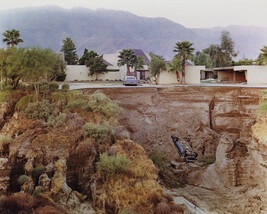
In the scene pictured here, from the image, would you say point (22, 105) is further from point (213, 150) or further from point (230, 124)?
point (230, 124)

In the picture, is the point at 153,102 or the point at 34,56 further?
the point at 153,102

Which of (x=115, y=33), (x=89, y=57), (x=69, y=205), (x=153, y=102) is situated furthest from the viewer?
(x=115, y=33)

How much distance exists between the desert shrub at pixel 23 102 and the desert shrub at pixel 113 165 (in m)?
6.82

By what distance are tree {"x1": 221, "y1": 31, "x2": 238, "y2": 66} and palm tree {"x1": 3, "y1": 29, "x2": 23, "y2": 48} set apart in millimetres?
34403

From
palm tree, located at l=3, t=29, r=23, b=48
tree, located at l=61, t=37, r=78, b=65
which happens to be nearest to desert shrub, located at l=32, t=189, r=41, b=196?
palm tree, located at l=3, t=29, r=23, b=48

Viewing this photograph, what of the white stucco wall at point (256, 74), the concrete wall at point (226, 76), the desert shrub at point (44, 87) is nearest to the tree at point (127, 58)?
the concrete wall at point (226, 76)

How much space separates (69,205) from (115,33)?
79254mm

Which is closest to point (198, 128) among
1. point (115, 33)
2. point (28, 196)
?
point (28, 196)

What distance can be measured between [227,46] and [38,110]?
38.8 meters

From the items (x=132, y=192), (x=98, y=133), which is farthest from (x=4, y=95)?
(x=132, y=192)

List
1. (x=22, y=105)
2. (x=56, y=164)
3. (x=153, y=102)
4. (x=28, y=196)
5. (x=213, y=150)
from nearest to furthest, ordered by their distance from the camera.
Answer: (x=28, y=196)
(x=56, y=164)
(x=22, y=105)
(x=213, y=150)
(x=153, y=102)

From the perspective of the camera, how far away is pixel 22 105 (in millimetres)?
15633

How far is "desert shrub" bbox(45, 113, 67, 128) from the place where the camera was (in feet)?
46.3

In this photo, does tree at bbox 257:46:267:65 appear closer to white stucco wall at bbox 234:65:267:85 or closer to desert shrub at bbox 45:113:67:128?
white stucco wall at bbox 234:65:267:85
